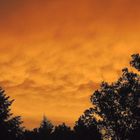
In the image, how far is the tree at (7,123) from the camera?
51.9 metres

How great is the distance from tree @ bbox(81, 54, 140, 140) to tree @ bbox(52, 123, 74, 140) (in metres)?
50.8

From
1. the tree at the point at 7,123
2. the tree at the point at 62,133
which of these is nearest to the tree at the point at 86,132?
the tree at the point at 62,133

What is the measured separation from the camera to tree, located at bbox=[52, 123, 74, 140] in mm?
123412

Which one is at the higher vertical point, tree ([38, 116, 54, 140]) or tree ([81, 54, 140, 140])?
tree ([38, 116, 54, 140])

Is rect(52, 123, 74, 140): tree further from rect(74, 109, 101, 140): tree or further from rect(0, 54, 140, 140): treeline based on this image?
rect(0, 54, 140, 140): treeline

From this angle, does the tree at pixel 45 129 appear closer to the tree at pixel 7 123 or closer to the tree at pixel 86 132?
the tree at pixel 86 132

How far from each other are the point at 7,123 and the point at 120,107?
18176 millimetres

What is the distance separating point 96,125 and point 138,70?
43.3ft

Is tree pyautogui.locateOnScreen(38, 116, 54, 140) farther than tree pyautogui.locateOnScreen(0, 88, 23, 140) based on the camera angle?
Yes

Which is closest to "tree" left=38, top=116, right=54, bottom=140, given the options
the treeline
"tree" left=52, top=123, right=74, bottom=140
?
"tree" left=52, top=123, right=74, bottom=140

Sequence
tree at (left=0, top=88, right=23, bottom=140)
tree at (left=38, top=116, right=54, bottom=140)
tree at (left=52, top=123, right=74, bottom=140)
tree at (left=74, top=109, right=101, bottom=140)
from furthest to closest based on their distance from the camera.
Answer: tree at (left=52, top=123, right=74, bottom=140), tree at (left=38, top=116, right=54, bottom=140), tree at (left=74, top=109, right=101, bottom=140), tree at (left=0, top=88, right=23, bottom=140)

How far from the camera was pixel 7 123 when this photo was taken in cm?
5469

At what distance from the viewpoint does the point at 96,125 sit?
70.0m

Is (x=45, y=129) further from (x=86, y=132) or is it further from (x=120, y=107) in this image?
(x=120, y=107)
